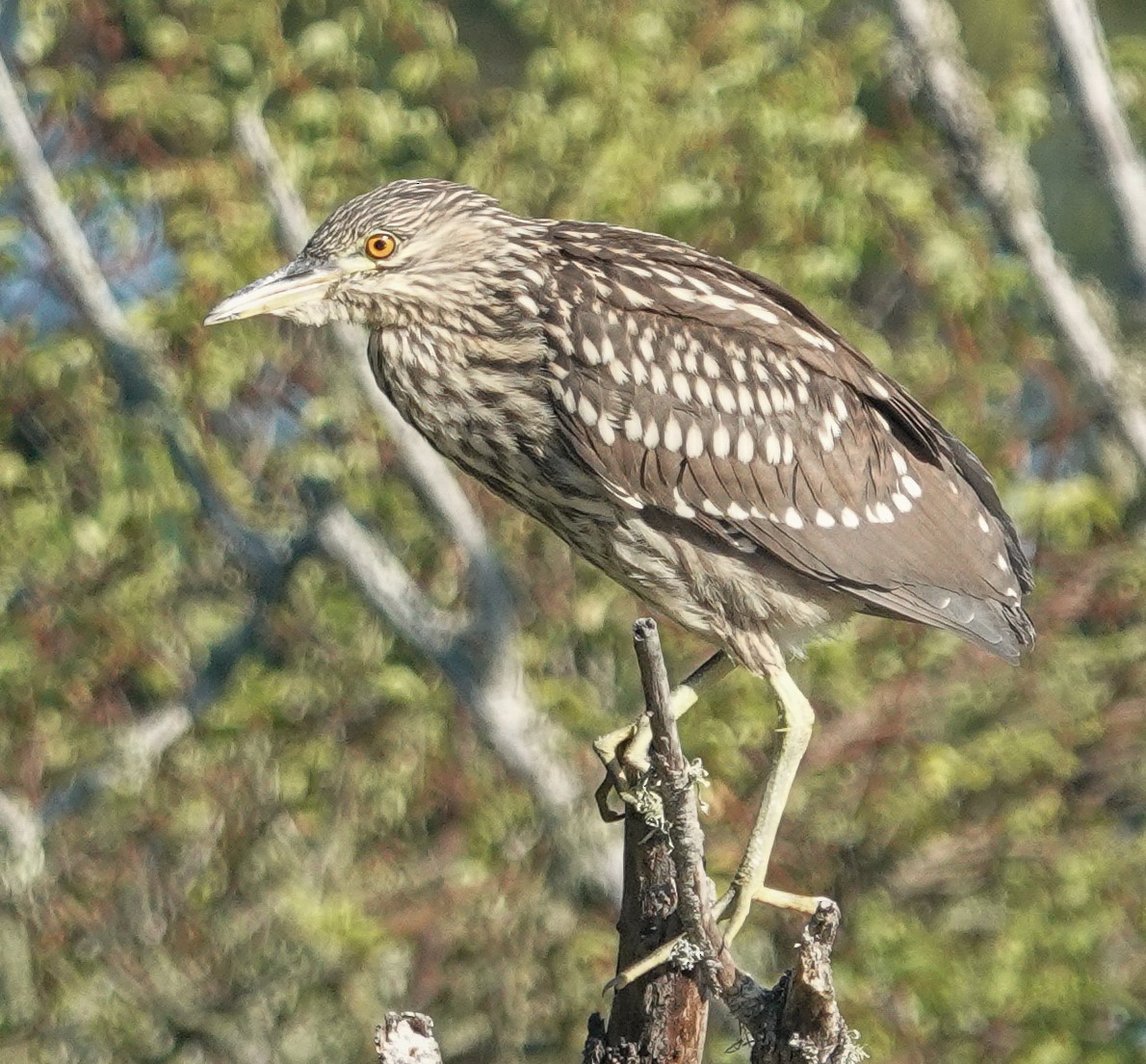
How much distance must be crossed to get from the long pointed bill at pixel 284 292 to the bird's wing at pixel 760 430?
0.54 meters

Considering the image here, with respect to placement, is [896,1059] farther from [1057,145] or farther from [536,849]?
[1057,145]

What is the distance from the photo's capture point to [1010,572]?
5426 mm

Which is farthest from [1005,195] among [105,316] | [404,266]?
[105,316]

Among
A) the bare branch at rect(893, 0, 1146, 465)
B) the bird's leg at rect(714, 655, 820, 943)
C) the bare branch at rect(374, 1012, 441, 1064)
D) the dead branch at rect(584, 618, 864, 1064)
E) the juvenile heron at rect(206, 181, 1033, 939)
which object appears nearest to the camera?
the bare branch at rect(374, 1012, 441, 1064)

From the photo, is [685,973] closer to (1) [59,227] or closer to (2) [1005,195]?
(2) [1005,195]

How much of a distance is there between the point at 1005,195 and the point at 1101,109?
1.66ft

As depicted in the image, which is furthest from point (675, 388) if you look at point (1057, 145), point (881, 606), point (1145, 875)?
point (1057, 145)

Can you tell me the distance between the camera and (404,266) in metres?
5.10

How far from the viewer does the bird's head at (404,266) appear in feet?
16.2

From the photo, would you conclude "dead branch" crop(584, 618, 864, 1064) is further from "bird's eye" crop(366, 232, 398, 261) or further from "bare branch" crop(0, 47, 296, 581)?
"bare branch" crop(0, 47, 296, 581)

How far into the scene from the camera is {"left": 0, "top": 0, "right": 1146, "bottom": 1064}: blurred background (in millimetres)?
6934

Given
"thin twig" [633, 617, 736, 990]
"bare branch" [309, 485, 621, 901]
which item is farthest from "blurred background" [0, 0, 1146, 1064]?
"thin twig" [633, 617, 736, 990]

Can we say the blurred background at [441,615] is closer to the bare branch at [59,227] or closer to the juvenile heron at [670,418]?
the bare branch at [59,227]

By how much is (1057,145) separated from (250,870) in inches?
240
